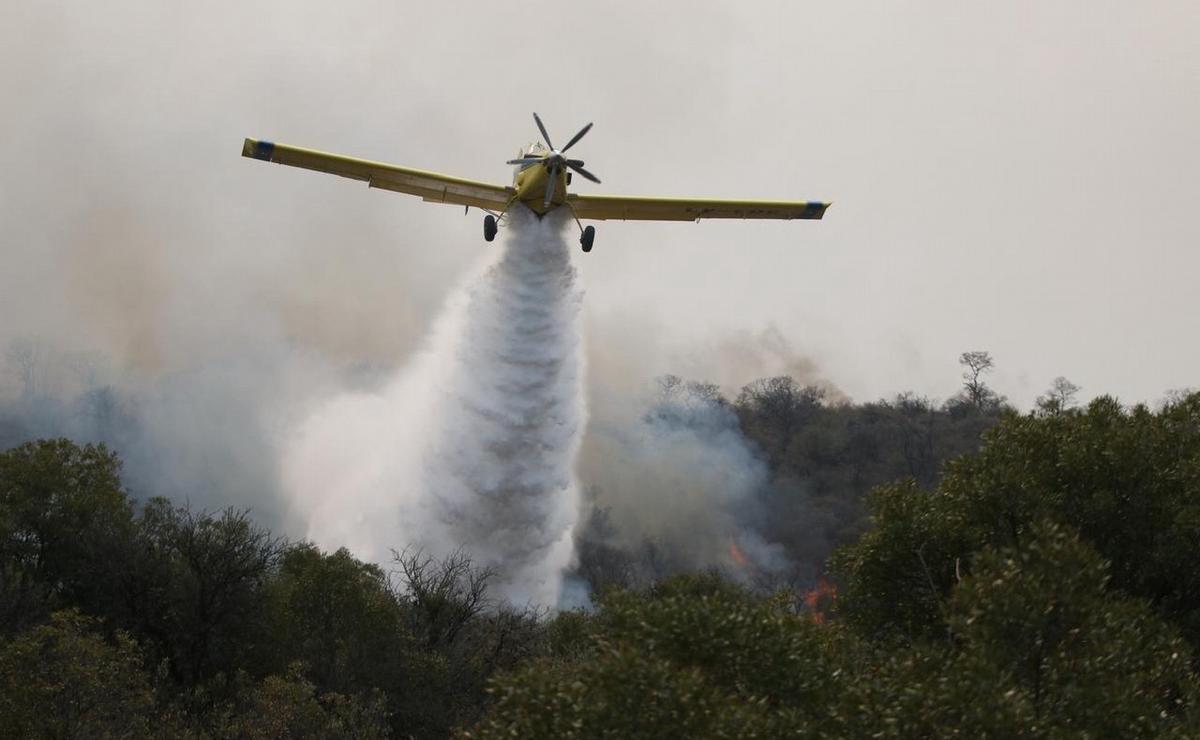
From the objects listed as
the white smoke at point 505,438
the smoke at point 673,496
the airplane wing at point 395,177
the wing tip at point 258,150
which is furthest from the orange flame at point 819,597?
the wing tip at point 258,150

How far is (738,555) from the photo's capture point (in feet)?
271

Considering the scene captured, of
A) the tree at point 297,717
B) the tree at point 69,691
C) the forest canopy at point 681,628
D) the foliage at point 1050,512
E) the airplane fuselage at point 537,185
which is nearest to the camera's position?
the forest canopy at point 681,628

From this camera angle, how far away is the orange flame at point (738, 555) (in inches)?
3233

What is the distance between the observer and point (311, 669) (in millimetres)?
28891

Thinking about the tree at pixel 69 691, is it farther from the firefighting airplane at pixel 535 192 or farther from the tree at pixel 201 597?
the firefighting airplane at pixel 535 192

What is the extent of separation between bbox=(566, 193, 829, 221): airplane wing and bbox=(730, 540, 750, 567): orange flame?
138 ft

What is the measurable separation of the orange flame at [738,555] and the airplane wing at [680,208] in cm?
4194

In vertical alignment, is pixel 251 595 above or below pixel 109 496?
below

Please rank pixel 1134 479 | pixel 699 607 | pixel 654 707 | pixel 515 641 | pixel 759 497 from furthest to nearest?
1. pixel 759 497
2. pixel 515 641
3. pixel 1134 479
4. pixel 699 607
5. pixel 654 707

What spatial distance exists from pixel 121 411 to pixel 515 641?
181 feet

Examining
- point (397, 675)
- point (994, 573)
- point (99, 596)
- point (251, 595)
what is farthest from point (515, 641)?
point (994, 573)

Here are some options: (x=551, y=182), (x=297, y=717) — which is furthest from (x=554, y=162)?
(x=297, y=717)

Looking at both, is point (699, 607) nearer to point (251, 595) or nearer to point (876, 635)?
point (876, 635)

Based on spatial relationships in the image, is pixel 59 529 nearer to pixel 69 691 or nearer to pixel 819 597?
pixel 69 691
